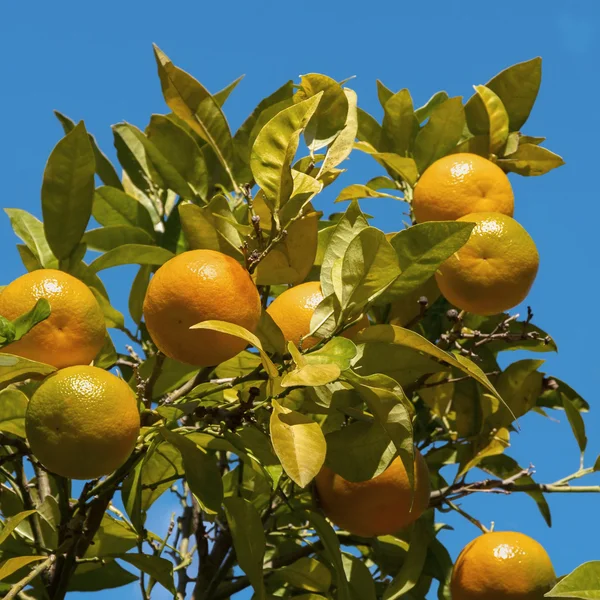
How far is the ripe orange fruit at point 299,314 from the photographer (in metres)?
1.40

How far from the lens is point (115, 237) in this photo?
70.9 inches

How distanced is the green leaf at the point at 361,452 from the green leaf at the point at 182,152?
62 centimetres

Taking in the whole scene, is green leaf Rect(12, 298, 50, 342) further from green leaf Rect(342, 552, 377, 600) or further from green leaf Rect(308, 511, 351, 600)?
green leaf Rect(342, 552, 377, 600)

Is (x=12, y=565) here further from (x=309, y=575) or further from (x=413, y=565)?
(x=413, y=565)

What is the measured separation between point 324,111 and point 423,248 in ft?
1.10

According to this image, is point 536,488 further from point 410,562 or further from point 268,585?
point 268,585

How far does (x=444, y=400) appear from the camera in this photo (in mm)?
1930

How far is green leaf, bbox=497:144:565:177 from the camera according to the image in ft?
6.02

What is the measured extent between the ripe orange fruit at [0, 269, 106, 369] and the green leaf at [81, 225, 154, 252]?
0.39m

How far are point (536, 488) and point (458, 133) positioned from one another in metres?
0.73

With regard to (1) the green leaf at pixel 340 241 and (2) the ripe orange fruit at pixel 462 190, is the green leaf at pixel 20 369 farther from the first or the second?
(2) the ripe orange fruit at pixel 462 190

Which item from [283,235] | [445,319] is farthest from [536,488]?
[283,235]

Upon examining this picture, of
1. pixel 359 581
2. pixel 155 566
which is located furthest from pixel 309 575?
pixel 155 566

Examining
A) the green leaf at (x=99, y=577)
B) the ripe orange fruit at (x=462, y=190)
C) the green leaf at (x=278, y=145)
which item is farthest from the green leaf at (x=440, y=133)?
the green leaf at (x=99, y=577)
